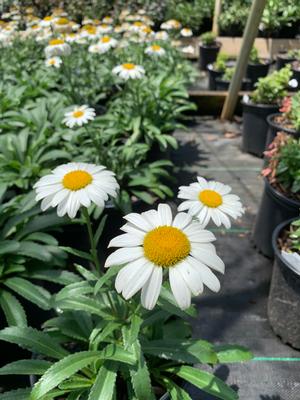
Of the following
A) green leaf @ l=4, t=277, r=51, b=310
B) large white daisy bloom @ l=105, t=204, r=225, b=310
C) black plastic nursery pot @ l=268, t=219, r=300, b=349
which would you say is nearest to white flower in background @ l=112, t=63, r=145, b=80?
black plastic nursery pot @ l=268, t=219, r=300, b=349

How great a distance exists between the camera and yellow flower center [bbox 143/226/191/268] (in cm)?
90

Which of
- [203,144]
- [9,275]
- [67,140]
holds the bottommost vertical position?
[203,144]

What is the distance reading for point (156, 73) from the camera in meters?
4.12

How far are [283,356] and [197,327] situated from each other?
44 centimetres

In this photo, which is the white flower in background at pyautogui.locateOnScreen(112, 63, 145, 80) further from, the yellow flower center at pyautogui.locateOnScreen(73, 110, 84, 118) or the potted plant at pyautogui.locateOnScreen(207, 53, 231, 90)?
the potted plant at pyautogui.locateOnScreen(207, 53, 231, 90)

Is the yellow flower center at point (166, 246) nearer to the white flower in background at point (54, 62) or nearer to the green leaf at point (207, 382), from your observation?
the green leaf at point (207, 382)

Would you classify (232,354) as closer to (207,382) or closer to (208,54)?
(207,382)

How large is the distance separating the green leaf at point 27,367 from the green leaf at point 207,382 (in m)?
0.46

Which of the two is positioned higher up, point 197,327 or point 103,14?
point 103,14

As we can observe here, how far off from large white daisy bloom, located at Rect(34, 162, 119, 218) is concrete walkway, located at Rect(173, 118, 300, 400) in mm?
1054

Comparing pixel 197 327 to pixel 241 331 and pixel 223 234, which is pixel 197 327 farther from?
pixel 223 234

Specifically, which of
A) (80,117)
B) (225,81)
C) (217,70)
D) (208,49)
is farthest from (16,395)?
(208,49)

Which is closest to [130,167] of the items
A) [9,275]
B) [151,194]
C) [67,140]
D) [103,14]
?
[151,194]

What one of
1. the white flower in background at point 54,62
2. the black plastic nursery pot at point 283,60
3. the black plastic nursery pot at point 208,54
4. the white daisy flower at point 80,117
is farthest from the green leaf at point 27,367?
the black plastic nursery pot at point 208,54
